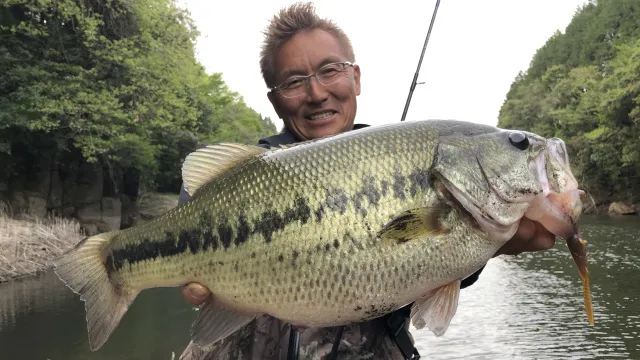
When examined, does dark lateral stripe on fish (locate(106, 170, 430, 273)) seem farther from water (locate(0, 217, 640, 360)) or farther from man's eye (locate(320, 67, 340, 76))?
water (locate(0, 217, 640, 360))

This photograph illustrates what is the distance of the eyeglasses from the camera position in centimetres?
340

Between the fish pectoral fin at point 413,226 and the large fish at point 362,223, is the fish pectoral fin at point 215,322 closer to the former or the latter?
the large fish at point 362,223

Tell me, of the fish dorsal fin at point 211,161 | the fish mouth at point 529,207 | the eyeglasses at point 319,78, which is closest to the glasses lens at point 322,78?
the eyeglasses at point 319,78

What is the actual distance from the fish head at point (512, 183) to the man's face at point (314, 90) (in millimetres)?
1169

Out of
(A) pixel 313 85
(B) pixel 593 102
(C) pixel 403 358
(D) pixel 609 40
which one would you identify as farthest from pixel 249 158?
(D) pixel 609 40

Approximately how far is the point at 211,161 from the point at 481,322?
12.2m

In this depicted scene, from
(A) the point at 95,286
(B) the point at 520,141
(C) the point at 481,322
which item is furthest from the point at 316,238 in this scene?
(C) the point at 481,322

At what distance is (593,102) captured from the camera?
159ft

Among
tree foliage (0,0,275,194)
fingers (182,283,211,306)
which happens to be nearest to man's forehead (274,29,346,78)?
fingers (182,283,211,306)

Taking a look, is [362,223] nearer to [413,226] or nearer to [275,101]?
[413,226]

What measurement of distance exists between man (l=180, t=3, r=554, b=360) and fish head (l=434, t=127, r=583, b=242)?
0.77 metres

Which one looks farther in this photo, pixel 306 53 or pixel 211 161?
pixel 306 53

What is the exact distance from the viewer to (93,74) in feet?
84.2

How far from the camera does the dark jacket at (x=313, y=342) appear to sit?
9.53ft
